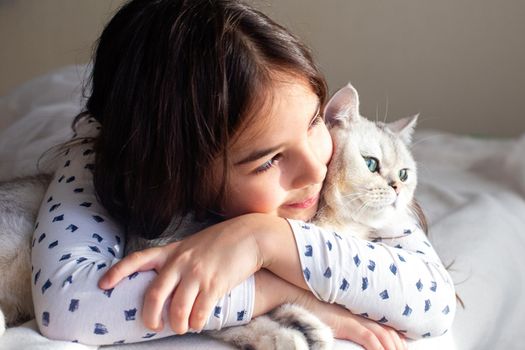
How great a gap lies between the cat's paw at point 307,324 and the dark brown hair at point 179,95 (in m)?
0.18

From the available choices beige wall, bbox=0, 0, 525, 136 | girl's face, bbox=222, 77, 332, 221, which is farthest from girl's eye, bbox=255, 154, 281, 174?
beige wall, bbox=0, 0, 525, 136

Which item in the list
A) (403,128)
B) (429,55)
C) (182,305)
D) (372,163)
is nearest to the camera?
(182,305)

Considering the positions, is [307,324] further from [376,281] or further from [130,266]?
[130,266]

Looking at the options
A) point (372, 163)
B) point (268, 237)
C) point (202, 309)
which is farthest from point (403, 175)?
point (202, 309)

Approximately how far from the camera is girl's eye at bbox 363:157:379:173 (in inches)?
38.6

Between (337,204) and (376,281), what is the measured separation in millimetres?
142

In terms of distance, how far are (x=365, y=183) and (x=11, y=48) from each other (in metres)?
1.91

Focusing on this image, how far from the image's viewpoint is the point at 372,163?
38.8 inches

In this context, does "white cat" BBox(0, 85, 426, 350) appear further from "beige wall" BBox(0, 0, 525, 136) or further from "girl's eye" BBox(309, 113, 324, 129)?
"beige wall" BBox(0, 0, 525, 136)

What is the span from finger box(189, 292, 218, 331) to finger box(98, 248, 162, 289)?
8cm

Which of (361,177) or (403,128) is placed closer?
(361,177)

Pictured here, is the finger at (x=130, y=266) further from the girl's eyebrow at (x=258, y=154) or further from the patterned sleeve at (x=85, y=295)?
the girl's eyebrow at (x=258, y=154)

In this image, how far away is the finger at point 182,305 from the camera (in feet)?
2.56

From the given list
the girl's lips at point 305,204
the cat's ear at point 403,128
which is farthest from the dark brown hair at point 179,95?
the cat's ear at point 403,128
